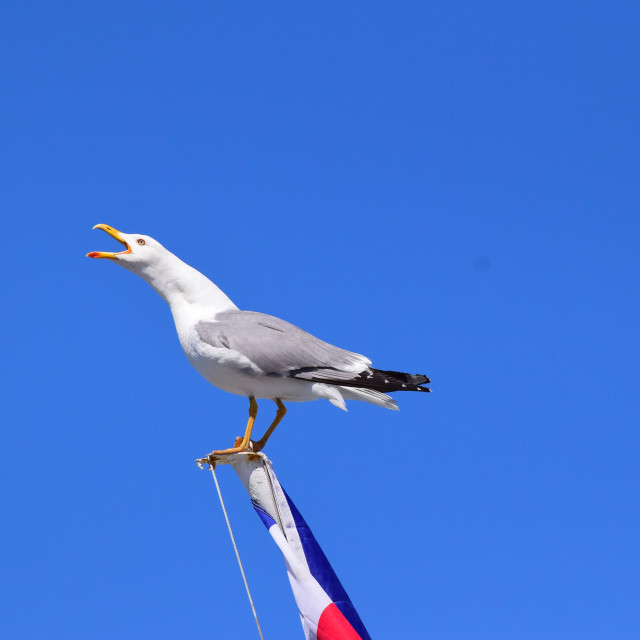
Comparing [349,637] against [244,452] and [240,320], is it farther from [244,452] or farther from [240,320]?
[240,320]

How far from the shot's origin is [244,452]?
5.94 metres

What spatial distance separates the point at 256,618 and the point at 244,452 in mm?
1081

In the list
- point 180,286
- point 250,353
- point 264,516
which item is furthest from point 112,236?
point 264,516

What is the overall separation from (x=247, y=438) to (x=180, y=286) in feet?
3.93

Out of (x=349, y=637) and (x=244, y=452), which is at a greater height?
(x=244, y=452)

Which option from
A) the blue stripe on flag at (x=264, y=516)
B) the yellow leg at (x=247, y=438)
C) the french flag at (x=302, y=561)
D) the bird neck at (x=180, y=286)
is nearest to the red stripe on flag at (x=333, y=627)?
the french flag at (x=302, y=561)

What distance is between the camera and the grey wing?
226 inches

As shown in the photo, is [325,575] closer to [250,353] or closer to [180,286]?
[250,353]

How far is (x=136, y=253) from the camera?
6.18m

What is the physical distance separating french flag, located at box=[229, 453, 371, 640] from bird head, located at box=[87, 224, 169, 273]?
1.52 meters

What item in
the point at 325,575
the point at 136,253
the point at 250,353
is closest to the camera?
the point at 250,353

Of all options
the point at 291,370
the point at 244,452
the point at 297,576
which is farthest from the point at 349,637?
the point at 291,370

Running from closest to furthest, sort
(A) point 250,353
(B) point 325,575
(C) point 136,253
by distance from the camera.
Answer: (A) point 250,353, (B) point 325,575, (C) point 136,253

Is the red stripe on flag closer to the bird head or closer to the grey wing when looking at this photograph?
the grey wing
